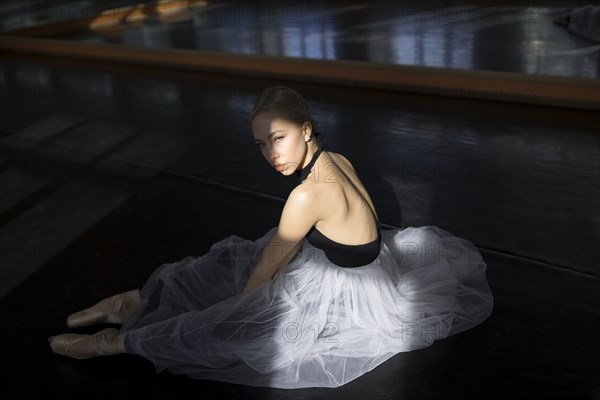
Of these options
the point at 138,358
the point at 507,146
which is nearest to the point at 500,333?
the point at 138,358

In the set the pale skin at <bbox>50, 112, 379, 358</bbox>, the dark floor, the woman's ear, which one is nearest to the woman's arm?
Answer: the pale skin at <bbox>50, 112, 379, 358</bbox>

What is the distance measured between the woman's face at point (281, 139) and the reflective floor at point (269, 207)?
714mm

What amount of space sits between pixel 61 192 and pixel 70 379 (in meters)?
1.76

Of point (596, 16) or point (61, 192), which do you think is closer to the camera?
point (61, 192)

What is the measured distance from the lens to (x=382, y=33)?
7.36 metres

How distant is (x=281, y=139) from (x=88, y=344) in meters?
0.97

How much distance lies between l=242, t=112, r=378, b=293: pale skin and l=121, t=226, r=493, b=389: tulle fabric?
12cm

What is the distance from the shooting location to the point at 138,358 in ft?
7.35

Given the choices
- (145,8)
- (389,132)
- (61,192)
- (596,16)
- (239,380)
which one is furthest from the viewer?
(145,8)

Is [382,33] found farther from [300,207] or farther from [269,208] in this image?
[300,207]

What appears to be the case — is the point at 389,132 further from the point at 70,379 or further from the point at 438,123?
the point at 70,379

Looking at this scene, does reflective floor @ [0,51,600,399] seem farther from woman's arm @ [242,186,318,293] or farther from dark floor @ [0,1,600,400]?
woman's arm @ [242,186,318,293]

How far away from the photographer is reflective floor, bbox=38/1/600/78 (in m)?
5.91

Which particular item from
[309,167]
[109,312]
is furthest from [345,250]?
[109,312]
